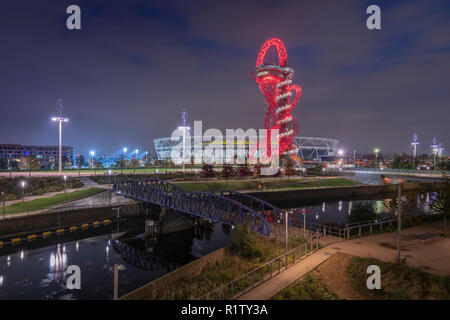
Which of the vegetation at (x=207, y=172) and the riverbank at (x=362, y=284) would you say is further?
the vegetation at (x=207, y=172)

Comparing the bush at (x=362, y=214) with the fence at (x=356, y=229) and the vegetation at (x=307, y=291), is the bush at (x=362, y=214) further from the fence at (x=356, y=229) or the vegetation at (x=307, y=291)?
the vegetation at (x=307, y=291)

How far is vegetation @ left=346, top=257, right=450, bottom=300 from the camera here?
14211 millimetres

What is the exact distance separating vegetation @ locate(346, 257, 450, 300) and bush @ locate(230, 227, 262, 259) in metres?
6.57

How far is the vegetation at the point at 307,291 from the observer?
1419 centimetres

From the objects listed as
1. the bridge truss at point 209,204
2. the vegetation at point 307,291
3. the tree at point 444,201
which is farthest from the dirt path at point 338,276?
the tree at point 444,201

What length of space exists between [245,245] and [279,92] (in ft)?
308

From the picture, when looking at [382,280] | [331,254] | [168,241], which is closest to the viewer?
[382,280]

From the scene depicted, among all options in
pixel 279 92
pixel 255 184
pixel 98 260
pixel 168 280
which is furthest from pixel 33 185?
pixel 279 92

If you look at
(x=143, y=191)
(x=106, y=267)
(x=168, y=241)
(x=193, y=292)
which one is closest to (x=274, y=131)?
(x=143, y=191)

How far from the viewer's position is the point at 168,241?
34.7 meters

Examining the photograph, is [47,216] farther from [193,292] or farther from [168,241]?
[193,292]

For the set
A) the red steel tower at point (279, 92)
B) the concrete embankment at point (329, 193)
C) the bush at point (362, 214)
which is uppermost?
the red steel tower at point (279, 92)

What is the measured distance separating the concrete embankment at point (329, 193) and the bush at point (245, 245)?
3330 cm
